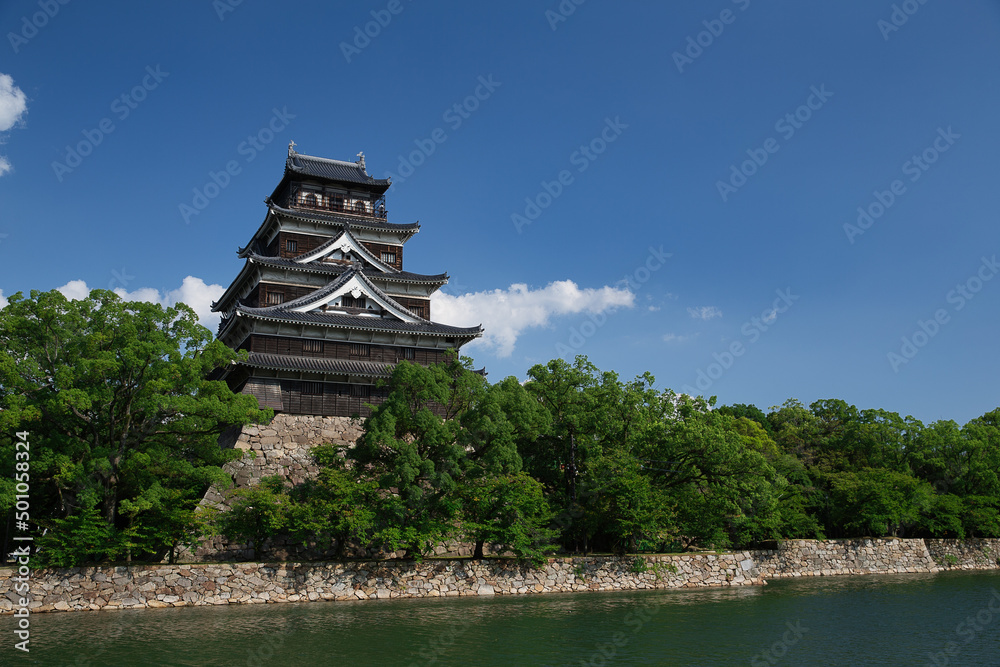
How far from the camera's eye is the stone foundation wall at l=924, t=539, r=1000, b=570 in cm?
3381

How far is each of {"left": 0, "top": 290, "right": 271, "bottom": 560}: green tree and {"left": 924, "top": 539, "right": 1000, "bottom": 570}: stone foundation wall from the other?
100 feet

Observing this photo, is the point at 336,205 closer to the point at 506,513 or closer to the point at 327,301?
the point at 327,301

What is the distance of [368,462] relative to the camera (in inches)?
863

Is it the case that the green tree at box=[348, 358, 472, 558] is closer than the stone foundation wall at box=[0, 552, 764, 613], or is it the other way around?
the stone foundation wall at box=[0, 552, 764, 613]

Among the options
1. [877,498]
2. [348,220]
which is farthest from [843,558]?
[348,220]

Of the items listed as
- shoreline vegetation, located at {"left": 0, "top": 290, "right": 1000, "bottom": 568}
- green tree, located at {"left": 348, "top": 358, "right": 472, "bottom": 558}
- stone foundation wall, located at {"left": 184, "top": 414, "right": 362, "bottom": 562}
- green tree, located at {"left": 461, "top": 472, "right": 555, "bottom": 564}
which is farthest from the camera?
stone foundation wall, located at {"left": 184, "top": 414, "right": 362, "bottom": 562}

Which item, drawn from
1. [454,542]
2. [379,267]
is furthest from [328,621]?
[379,267]

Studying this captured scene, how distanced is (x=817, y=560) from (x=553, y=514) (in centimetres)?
1378

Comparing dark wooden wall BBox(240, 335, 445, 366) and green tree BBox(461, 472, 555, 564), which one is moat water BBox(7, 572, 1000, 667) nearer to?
green tree BBox(461, 472, 555, 564)

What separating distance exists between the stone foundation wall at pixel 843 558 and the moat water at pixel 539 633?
7642mm

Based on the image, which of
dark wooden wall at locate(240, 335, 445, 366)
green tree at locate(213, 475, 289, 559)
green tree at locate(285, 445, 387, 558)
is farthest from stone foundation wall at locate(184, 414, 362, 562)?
dark wooden wall at locate(240, 335, 445, 366)

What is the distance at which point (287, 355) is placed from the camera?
29328 mm

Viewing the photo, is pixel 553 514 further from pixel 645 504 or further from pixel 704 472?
pixel 704 472

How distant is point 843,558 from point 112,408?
27967mm
